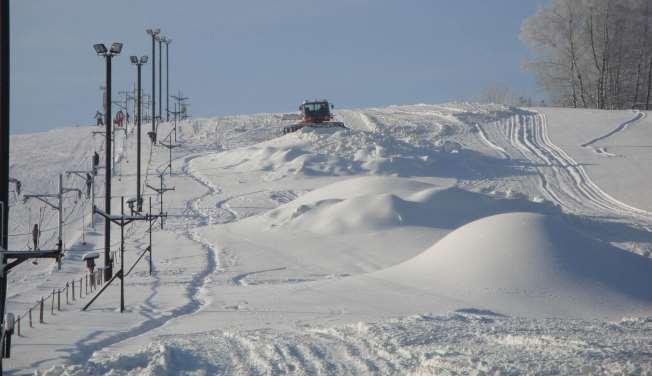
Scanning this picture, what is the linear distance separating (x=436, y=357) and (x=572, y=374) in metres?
1.61

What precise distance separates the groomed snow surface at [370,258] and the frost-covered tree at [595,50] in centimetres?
1468

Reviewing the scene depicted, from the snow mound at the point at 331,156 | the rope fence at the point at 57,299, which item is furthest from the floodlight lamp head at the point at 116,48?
the snow mound at the point at 331,156

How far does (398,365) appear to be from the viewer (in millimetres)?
9180

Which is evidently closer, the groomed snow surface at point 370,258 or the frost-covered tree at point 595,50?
the groomed snow surface at point 370,258

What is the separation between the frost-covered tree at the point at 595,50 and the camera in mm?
62594

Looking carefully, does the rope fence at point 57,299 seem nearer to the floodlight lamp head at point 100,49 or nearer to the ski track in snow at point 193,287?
the ski track in snow at point 193,287

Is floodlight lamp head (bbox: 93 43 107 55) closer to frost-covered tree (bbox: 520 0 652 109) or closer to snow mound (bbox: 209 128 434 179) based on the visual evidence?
snow mound (bbox: 209 128 434 179)

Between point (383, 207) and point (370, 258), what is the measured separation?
3.90 metres

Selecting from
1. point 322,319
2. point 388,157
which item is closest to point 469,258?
point 322,319

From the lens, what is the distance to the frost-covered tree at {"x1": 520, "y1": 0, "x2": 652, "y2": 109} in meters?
62.6

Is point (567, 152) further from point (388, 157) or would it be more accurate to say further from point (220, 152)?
point (220, 152)

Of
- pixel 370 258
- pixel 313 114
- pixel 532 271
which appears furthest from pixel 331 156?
pixel 532 271

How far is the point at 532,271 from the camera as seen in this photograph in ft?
51.6

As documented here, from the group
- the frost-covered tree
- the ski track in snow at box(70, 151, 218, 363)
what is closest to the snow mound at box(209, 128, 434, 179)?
the ski track in snow at box(70, 151, 218, 363)
